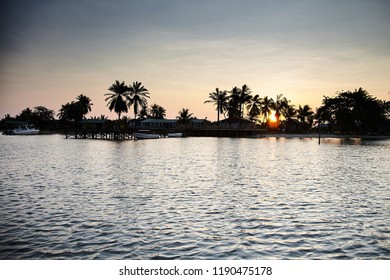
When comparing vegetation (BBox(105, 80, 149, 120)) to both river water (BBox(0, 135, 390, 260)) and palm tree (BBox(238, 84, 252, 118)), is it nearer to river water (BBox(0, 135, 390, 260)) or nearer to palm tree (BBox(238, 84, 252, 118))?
palm tree (BBox(238, 84, 252, 118))

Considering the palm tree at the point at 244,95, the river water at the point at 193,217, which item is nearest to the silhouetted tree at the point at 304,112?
the palm tree at the point at 244,95

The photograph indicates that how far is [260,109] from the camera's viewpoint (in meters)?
125

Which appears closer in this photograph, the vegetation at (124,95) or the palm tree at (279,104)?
the vegetation at (124,95)

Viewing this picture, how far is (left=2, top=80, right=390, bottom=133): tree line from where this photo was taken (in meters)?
87.7

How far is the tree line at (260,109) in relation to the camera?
288ft

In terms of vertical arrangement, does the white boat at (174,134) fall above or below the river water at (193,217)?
above

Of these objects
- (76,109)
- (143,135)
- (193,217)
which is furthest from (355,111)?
(76,109)

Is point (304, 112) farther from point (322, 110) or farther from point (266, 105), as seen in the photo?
point (322, 110)

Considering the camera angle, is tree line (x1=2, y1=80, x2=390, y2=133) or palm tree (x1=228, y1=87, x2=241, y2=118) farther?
palm tree (x1=228, y1=87, x2=241, y2=118)

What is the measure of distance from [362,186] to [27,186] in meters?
18.4

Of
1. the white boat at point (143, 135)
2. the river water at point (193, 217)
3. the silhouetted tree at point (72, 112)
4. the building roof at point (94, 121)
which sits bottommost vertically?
the river water at point (193, 217)

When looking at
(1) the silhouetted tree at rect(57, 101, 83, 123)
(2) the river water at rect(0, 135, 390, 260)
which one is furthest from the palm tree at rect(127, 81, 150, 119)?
(2) the river water at rect(0, 135, 390, 260)

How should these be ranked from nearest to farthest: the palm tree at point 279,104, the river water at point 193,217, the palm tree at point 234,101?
the river water at point 193,217, the palm tree at point 234,101, the palm tree at point 279,104

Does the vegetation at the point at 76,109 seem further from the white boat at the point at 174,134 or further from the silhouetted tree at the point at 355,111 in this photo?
the silhouetted tree at the point at 355,111
